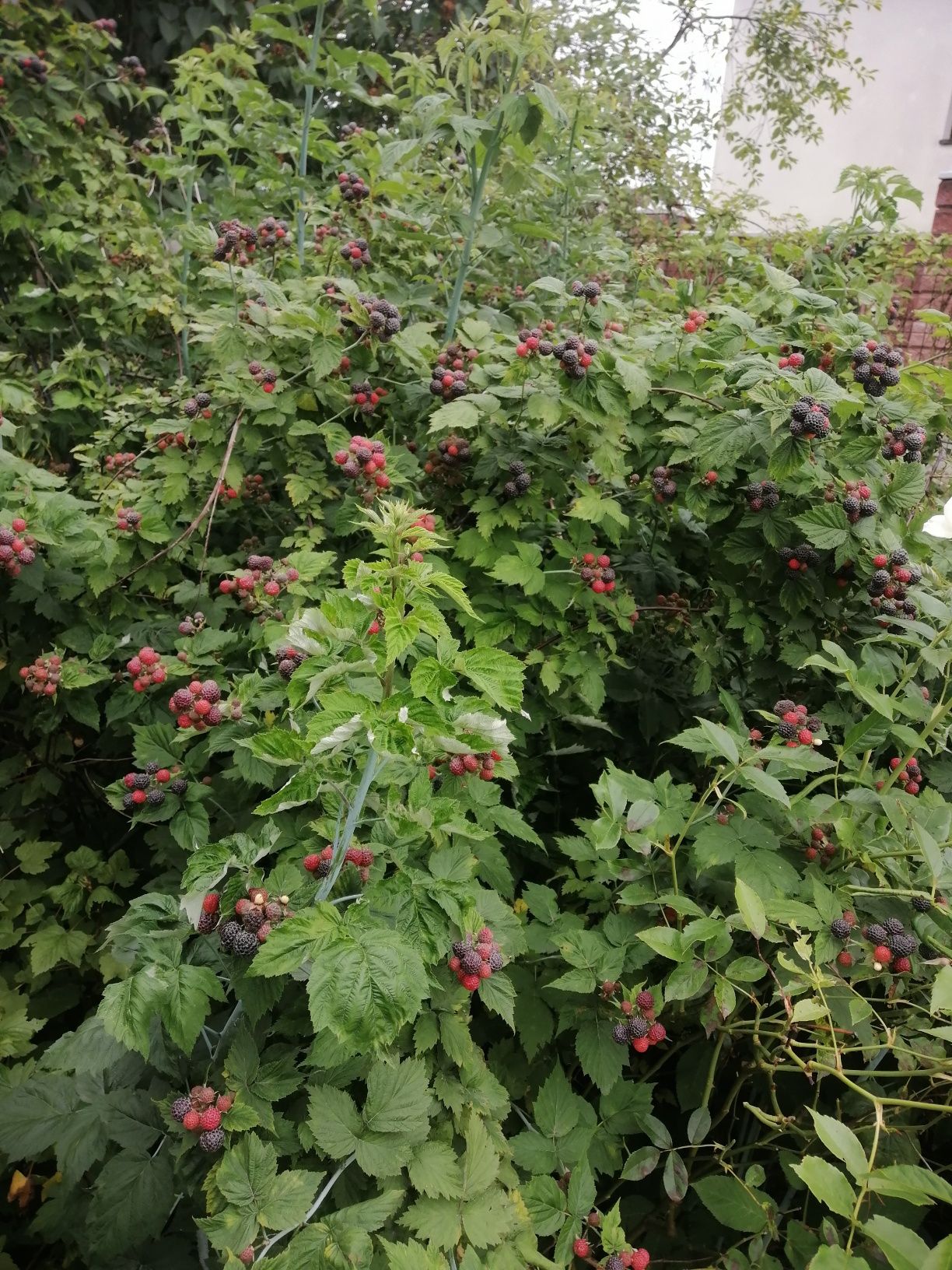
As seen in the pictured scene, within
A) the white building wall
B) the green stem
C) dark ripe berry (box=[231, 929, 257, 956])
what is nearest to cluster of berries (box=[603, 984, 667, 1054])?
dark ripe berry (box=[231, 929, 257, 956])

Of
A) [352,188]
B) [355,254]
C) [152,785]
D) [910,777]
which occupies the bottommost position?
[152,785]

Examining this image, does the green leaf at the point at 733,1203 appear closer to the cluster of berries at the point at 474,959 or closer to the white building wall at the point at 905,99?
the cluster of berries at the point at 474,959

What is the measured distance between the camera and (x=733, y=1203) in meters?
1.42

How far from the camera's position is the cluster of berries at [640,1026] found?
4.75 feet

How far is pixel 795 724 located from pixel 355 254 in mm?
1873

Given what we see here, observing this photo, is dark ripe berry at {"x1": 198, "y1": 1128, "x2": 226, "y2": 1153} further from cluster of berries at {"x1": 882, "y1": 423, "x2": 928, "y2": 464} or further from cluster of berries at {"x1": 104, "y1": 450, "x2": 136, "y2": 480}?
cluster of berries at {"x1": 882, "y1": 423, "x2": 928, "y2": 464}

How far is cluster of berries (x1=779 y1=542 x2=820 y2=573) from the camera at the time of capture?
1974 mm

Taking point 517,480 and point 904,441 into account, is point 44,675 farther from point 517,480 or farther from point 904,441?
point 904,441

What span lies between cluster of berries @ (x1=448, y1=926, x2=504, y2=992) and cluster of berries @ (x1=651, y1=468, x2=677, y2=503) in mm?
1334

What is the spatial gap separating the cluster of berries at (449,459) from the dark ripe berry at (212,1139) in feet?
5.24

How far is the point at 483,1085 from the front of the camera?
1.29m

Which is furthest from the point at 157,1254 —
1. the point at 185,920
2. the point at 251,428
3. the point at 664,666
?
Answer: the point at 664,666

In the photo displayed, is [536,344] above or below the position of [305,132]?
below

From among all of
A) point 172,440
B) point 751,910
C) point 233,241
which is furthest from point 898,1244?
point 233,241
